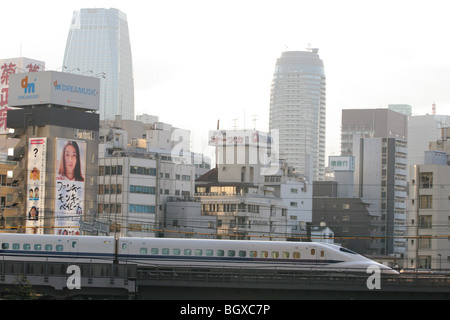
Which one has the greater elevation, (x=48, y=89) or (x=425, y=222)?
(x=48, y=89)

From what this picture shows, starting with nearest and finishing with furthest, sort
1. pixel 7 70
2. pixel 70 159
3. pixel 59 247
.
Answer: pixel 59 247 < pixel 70 159 < pixel 7 70

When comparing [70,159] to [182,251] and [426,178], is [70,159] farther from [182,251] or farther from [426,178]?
[182,251]

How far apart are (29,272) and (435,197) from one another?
78.8 meters

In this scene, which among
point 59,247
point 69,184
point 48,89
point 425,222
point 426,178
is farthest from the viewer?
point 48,89

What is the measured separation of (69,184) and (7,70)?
55498 mm

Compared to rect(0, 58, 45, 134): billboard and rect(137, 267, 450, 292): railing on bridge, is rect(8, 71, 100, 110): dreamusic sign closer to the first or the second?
rect(0, 58, 45, 134): billboard

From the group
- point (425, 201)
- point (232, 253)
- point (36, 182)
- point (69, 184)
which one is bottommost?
point (232, 253)

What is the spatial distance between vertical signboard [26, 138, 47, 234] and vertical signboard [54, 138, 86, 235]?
72.3 inches

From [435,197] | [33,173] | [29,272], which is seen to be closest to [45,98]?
[33,173]

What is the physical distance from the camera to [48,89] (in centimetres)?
13775

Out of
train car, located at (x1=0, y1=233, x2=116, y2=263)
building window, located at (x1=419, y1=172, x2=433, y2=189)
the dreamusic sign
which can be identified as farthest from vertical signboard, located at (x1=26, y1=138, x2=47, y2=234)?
train car, located at (x1=0, y1=233, x2=116, y2=263)

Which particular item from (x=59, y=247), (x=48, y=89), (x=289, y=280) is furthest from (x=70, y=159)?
(x=289, y=280)
